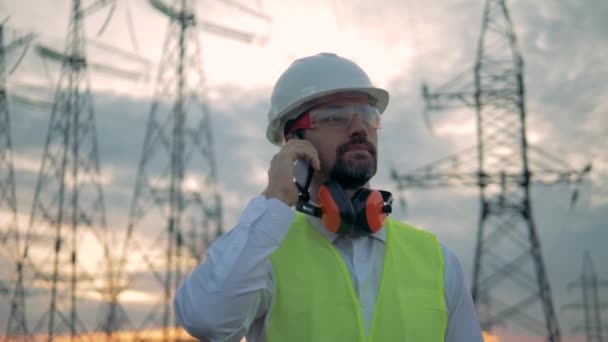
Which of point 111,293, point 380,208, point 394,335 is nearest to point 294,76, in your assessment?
point 380,208

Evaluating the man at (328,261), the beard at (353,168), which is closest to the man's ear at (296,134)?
the man at (328,261)

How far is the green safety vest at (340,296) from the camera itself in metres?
3.19

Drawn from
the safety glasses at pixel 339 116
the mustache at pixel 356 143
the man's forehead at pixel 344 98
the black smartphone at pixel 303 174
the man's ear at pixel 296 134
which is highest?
the man's forehead at pixel 344 98

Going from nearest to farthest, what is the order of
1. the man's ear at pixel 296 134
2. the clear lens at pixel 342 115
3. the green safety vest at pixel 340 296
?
the green safety vest at pixel 340 296
the clear lens at pixel 342 115
the man's ear at pixel 296 134

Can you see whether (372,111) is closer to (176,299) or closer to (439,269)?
(439,269)

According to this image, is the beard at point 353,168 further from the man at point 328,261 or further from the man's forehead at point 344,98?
the man's forehead at point 344,98

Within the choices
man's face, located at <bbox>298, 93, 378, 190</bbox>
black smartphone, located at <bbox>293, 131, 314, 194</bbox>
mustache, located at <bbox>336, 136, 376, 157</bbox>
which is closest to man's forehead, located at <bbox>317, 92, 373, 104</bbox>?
man's face, located at <bbox>298, 93, 378, 190</bbox>

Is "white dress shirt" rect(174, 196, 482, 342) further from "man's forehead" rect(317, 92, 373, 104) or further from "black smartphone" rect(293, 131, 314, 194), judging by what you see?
"man's forehead" rect(317, 92, 373, 104)

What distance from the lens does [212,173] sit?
24094mm

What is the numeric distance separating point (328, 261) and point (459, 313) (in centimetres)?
73

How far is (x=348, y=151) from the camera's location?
3.65 metres

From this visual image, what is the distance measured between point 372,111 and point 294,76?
54cm

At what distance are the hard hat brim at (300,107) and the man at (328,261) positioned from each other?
0.04 ft

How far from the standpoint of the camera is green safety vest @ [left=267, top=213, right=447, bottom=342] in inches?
125
